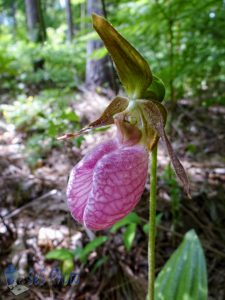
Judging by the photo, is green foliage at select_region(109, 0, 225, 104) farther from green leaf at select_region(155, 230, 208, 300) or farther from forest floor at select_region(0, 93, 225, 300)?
green leaf at select_region(155, 230, 208, 300)

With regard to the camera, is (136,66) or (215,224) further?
(215,224)

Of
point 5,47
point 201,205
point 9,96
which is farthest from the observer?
point 9,96

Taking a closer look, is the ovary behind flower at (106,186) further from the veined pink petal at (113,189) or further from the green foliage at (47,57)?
the green foliage at (47,57)

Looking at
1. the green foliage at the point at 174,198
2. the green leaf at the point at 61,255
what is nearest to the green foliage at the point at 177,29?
the green foliage at the point at 174,198

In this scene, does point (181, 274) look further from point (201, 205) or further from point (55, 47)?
point (55, 47)

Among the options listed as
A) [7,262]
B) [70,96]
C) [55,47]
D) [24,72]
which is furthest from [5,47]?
[7,262]
